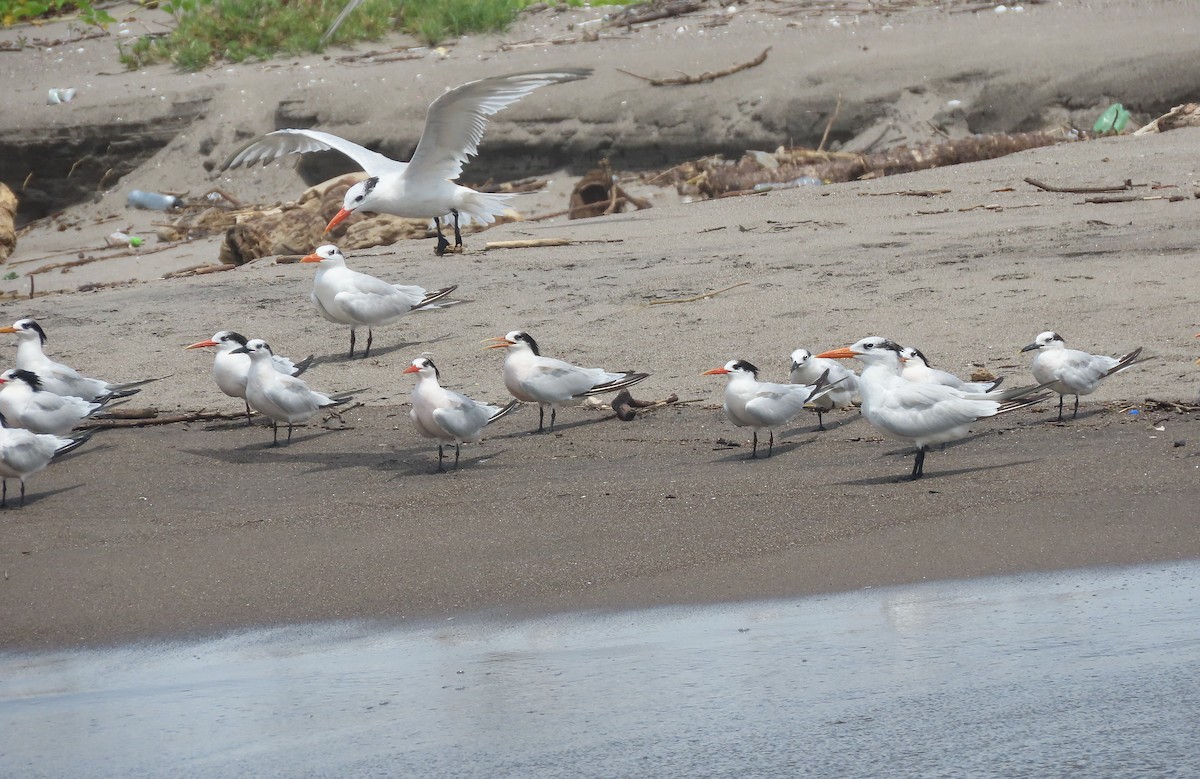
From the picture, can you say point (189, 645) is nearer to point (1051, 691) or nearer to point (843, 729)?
point (843, 729)

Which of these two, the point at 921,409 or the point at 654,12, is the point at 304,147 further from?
the point at 921,409

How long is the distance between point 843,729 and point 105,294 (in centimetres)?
864

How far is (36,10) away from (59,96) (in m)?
3.58

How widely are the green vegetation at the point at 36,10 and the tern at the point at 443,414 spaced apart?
14.5 metres

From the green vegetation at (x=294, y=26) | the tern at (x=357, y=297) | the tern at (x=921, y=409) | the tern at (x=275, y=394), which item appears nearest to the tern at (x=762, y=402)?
the tern at (x=921, y=409)

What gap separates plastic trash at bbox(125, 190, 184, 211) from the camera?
51.6 feet

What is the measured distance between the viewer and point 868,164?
1268cm

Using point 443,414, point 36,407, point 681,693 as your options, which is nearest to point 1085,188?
point 443,414

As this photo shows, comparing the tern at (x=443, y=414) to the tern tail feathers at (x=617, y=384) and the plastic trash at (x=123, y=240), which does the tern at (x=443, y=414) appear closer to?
the tern tail feathers at (x=617, y=384)

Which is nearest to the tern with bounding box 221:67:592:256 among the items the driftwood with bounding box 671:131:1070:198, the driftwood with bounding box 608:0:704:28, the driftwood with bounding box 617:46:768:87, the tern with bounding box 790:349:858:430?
the driftwood with bounding box 671:131:1070:198

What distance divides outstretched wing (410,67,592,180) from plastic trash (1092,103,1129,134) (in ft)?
15.6

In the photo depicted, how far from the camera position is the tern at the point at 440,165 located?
11.3 m

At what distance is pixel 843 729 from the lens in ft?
12.5

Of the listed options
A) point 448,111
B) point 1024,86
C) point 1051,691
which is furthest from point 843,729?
point 1024,86
